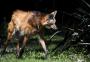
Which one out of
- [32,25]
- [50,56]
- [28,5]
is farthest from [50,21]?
[28,5]

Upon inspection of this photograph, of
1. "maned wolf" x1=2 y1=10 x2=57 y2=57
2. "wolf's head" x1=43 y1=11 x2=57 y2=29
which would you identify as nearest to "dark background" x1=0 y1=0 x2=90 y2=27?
"maned wolf" x1=2 y1=10 x2=57 y2=57

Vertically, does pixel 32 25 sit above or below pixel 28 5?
above

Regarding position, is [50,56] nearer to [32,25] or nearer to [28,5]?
[32,25]

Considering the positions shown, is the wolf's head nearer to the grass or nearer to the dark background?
the grass

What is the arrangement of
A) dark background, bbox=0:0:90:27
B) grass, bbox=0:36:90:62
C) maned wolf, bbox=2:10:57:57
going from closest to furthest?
grass, bbox=0:36:90:62
maned wolf, bbox=2:10:57:57
dark background, bbox=0:0:90:27

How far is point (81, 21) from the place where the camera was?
1167 centimetres

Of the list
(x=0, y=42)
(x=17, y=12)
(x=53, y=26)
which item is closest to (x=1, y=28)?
(x=0, y=42)

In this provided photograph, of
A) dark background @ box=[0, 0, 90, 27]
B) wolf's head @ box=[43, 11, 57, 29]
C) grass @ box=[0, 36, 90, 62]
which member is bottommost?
grass @ box=[0, 36, 90, 62]

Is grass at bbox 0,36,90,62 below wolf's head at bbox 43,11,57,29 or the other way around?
below

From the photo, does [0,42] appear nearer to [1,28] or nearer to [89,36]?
[1,28]

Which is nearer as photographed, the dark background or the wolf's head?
the wolf's head

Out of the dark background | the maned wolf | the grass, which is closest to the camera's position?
the grass

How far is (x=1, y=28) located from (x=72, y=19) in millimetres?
4553

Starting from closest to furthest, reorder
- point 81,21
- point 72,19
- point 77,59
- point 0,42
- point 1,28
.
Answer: point 77,59
point 81,21
point 72,19
point 0,42
point 1,28
